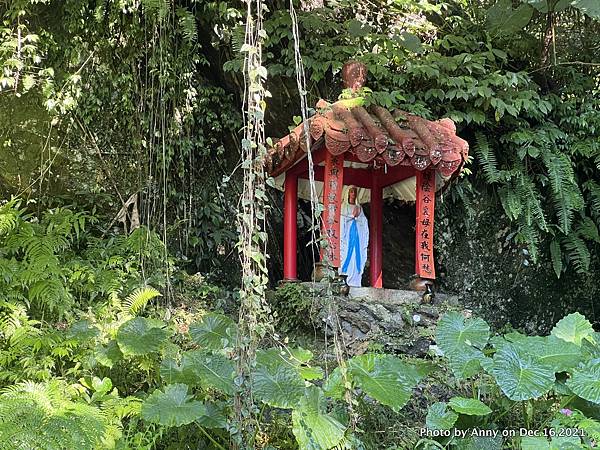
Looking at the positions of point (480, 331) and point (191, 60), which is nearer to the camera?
point (480, 331)

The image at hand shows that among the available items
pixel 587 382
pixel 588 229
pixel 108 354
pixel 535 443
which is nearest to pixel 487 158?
pixel 588 229

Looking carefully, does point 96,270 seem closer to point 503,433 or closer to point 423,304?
point 423,304

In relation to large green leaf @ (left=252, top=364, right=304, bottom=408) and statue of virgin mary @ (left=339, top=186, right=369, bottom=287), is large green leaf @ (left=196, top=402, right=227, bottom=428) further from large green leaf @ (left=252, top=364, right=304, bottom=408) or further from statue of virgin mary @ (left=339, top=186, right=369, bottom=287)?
statue of virgin mary @ (left=339, top=186, right=369, bottom=287)

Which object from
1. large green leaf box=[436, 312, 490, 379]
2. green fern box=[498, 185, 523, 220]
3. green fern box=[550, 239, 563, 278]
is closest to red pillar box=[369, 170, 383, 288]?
green fern box=[498, 185, 523, 220]

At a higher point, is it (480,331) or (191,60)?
(191,60)

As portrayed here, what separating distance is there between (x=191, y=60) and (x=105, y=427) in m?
4.24

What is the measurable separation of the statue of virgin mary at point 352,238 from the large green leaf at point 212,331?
201 centimetres

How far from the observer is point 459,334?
3.23 meters

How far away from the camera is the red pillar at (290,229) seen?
532 cm

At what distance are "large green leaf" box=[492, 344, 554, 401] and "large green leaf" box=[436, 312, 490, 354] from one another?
188mm

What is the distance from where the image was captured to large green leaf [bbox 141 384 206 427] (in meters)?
2.72

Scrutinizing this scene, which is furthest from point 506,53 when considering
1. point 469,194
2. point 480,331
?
point 480,331

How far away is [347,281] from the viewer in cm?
522

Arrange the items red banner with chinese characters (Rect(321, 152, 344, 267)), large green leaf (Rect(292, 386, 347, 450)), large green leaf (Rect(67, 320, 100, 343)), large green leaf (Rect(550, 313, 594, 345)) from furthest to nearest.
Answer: red banner with chinese characters (Rect(321, 152, 344, 267)), large green leaf (Rect(67, 320, 100, 343)), large green leaf (Rect(550, 313, 594, 345)), large green leaf (Rect(292, 386, 347, 450))
